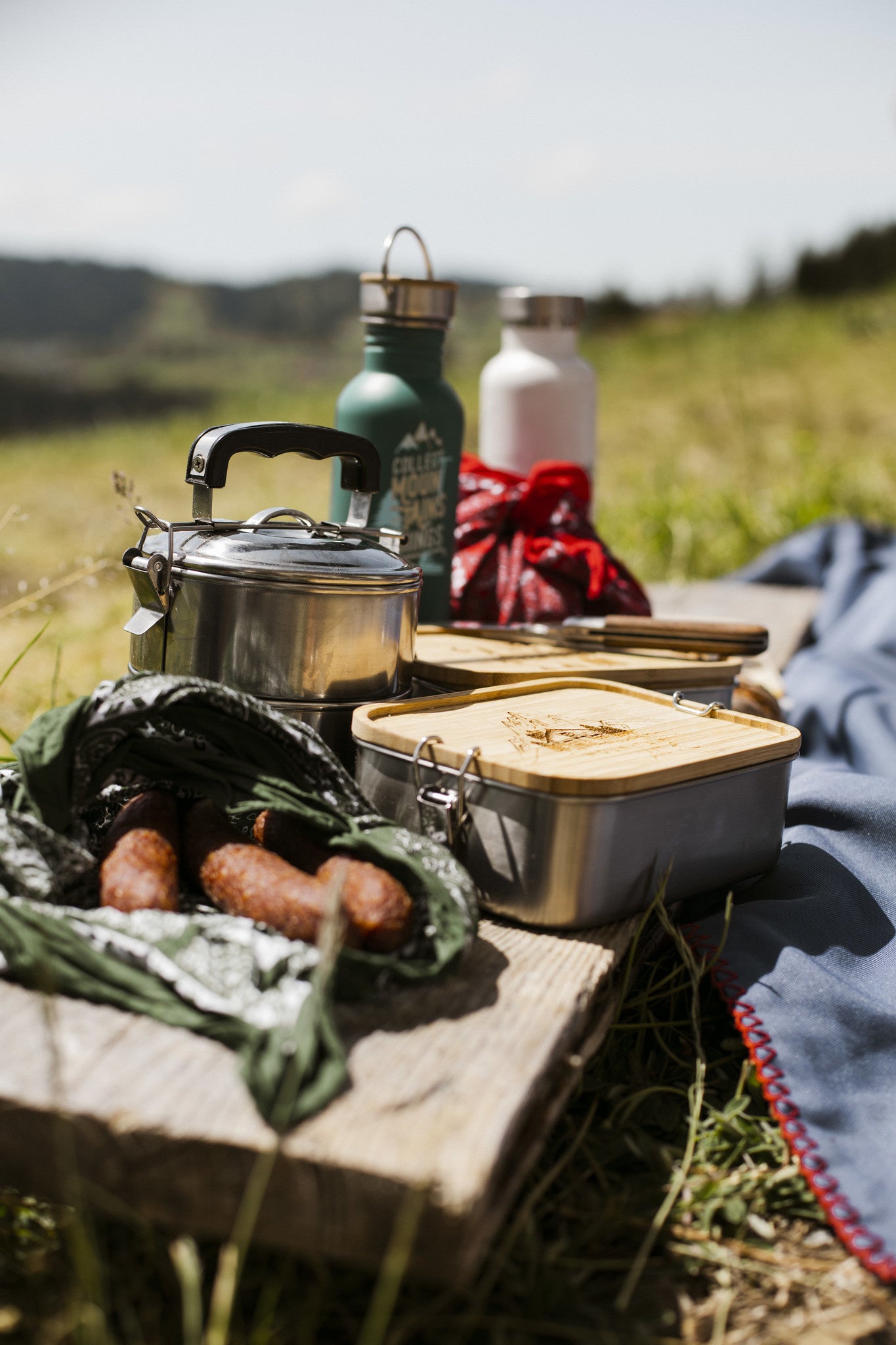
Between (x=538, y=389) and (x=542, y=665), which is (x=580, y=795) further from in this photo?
(x=538, y=389)

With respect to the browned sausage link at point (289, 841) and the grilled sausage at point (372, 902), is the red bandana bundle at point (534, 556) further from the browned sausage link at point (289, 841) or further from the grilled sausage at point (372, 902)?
the grilled sausage at point (372, 902)

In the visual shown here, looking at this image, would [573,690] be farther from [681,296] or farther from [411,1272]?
[681,296]

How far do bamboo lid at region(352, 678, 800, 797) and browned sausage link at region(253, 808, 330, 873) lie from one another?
180 mm

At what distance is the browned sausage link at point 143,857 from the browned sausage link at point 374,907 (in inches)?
7.5

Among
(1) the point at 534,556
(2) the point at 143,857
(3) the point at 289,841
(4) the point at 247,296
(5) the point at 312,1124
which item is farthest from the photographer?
(4) the point at 247,296

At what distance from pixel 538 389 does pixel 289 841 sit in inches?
66.0

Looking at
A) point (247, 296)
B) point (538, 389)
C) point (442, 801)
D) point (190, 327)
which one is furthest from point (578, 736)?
point (247, 296)

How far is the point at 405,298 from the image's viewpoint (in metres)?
2.11

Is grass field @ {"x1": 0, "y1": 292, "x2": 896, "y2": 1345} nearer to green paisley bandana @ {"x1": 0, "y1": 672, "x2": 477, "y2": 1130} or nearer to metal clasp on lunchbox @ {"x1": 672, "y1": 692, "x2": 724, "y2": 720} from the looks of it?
green paisley bandana @ {"x1": 0, "y1": 672, "x2": 477, "y2": 1130}

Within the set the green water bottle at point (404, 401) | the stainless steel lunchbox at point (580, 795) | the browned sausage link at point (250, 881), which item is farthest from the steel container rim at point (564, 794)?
the green water bottle at point (404, 401)

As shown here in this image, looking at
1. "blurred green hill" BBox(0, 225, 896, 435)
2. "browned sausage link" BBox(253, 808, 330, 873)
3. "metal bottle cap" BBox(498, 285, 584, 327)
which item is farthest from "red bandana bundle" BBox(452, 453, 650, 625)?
"blurred green hill" BBox(0, 225, 896, 435)

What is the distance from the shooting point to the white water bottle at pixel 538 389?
2689mm

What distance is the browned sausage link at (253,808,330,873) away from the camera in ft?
4.42

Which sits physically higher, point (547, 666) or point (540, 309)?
point (540, 309)
